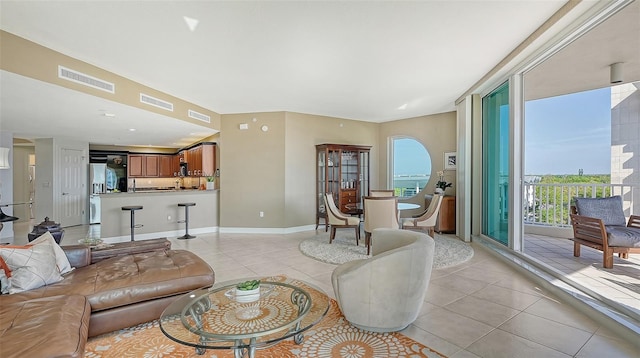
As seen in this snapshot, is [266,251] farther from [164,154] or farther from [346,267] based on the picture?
[164,154]

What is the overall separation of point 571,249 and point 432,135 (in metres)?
3.51

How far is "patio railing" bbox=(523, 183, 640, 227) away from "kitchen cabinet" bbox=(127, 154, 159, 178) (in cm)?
1048

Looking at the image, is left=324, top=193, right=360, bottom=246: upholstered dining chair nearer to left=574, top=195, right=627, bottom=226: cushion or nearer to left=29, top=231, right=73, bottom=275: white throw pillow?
left=574, top=195, right=627, bottom=226: cushion

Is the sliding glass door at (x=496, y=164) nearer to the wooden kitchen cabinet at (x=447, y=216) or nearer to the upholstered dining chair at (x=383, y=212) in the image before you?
the wooden kitchen cabinet at (x=447, y=216)

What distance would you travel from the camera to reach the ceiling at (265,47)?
8.49 feet

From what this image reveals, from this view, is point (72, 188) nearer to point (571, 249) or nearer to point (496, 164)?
point (496, 164)

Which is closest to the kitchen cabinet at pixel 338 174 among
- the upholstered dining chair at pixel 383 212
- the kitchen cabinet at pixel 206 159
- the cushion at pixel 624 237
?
the upholstered dining chair at pixel 383 212

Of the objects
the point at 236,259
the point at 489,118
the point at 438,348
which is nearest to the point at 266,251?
the point at 236,259

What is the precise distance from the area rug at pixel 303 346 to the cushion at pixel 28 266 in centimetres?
60

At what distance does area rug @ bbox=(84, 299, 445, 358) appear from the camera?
2.01 m

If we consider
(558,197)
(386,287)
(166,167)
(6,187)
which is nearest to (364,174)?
(558,197)

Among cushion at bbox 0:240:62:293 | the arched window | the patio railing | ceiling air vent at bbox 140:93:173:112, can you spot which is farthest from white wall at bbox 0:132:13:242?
the patio railing

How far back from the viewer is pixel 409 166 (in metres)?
7.65

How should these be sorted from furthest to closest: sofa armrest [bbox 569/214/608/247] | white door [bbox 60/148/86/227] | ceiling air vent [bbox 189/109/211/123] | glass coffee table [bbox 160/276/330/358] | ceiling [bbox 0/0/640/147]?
1. white door [bbox 60/148/86/227]
2. ceiling air vent [bbox 189/109/211/123]
3. sofa armrest [bbox 569/214/608/247]
4. ceiling [bbox 0/0/640/147]
5. glass coffee table [bbox 160/276/330/358]
